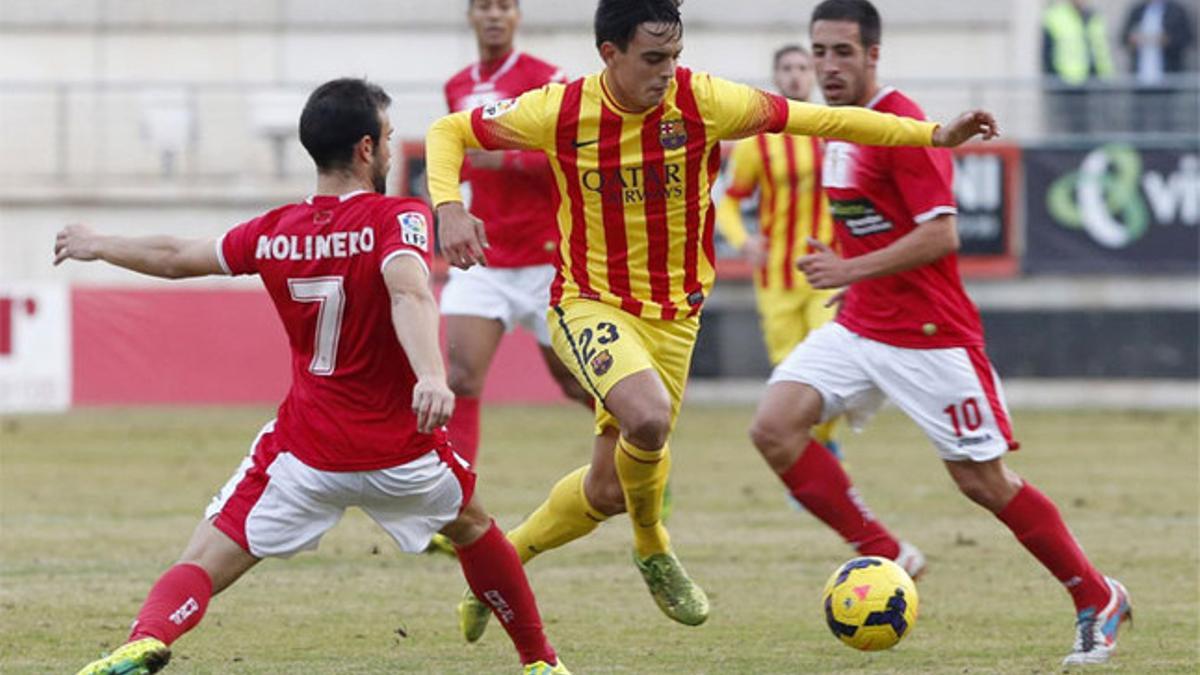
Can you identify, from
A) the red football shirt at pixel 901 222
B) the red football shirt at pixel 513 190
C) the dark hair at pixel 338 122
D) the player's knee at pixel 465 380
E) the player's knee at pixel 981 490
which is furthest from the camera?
the red football shirt at pixel 513 190

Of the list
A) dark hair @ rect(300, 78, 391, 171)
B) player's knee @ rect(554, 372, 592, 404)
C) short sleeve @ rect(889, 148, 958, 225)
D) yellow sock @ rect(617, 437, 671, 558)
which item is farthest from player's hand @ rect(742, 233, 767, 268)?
dark hair @ rect(300, 78, 391, 171)

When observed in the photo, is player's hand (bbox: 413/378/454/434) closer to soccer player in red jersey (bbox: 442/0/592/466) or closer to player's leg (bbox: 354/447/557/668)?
player's leg (bbox: 354/447/557/668)

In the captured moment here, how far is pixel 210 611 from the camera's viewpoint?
865 cm

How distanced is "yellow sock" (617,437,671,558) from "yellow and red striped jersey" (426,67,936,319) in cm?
48

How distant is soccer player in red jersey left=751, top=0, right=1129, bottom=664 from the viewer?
7.88m

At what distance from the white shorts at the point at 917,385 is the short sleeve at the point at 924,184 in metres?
0.50

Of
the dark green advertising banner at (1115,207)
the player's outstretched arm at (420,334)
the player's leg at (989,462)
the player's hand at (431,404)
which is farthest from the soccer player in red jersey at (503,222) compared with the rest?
the dark green advertising banner at (1115,207)

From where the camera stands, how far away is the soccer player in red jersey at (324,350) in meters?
6.23

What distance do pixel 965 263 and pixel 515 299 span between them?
8.90 meters

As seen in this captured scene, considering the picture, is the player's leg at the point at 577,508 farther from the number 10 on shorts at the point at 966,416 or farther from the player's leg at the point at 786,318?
the player's leg at the point at 786,318

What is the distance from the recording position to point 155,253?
20.7 feet

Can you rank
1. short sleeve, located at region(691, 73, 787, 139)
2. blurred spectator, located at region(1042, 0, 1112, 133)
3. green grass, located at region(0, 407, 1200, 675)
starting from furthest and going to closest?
blurred spectator, located at region(1042, 0, 1112, 133), green grass, located at region(0, 407, 1200, 675), short sleeve, located at region(691, 73, 787, 139)

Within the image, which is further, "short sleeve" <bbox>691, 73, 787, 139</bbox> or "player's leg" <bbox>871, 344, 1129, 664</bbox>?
"player's leg" <bbox>871, 344, 1129, 664</bbox>

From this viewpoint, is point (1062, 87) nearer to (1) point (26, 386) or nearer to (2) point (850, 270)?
(1) point (26, 386)
